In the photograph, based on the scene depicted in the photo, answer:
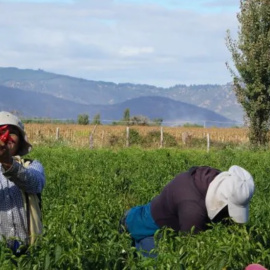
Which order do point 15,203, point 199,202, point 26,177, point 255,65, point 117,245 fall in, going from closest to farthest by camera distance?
point 117,245
point 26,177
point 15,203
point 199,202
point 255,65

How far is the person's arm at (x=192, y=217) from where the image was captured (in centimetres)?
565

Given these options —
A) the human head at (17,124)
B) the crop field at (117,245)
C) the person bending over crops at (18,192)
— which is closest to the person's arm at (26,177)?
the person bending over crops at (18,192)

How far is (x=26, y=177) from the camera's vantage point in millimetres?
5234

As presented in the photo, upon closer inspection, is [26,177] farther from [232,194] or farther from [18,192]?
[232,194]

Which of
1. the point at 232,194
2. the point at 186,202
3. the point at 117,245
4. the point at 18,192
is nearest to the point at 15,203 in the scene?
the point at 18,192

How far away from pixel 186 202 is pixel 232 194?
1.30 ft

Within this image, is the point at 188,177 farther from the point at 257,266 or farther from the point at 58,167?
the point at 58,167

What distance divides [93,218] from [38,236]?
7.12 ft

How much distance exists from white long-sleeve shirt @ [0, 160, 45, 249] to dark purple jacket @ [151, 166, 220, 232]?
0.98 meters

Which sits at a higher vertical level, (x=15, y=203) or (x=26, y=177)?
(x=26, y=177)

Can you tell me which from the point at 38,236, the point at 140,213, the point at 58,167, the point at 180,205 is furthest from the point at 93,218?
the point at 58,167

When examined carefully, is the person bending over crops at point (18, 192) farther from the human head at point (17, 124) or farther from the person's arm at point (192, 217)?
the person's arm at point (192, 217)

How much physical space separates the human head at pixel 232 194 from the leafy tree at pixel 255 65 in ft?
101

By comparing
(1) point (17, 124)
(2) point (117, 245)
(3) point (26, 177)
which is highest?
(1) point (17, 124)
